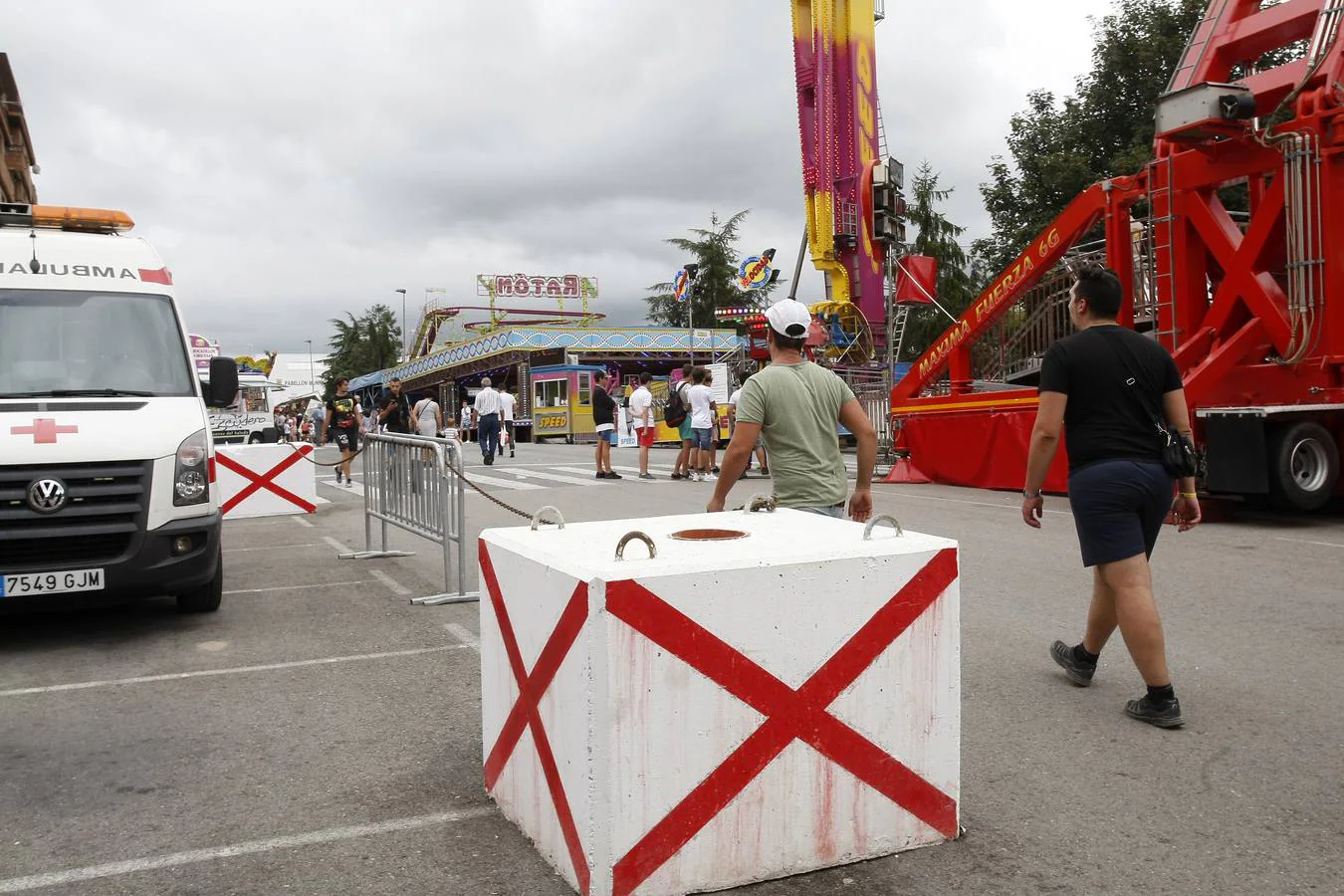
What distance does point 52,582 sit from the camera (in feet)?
19.4

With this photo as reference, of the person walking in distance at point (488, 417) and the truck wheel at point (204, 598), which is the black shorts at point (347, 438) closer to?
the person walking in distance at point (488, 417)

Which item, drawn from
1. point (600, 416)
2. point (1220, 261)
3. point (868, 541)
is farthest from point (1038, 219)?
point (868, 541)

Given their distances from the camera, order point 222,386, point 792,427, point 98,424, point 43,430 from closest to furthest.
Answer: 1. point 792,427
2. point 43,430
3. point 98,424
4. point 222,386

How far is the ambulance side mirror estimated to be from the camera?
24.6 feet

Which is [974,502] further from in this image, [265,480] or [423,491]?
[265,480]

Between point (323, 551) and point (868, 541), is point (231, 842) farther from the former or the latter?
point (323, 551)

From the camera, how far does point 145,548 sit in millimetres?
6164

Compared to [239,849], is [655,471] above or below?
above

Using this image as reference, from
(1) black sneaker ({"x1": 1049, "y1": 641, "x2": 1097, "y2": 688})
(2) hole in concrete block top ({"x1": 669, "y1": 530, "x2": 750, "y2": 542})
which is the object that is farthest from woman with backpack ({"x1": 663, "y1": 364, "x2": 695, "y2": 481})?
(2) hole in concrete block top ({"x1": 669, "y1": 530, "x2": 750, "y2": 542})

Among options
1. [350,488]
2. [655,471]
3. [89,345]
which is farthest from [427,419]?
[89,345]

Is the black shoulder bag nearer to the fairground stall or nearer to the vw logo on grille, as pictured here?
the vw logo on grille

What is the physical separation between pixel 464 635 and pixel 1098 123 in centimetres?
2972

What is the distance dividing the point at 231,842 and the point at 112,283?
4987 mm

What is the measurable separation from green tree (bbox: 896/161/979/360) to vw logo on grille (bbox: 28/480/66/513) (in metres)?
34.2
